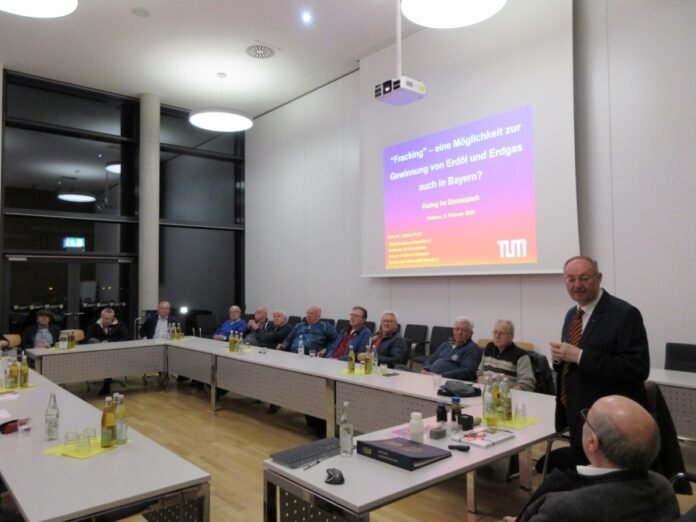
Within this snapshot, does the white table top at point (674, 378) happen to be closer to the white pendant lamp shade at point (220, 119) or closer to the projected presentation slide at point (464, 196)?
the projected presentation slide at point (464, 196)

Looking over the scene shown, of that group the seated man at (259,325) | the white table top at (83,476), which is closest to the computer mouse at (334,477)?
the white table top at (83,476)

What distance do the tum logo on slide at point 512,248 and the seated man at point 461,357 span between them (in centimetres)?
134

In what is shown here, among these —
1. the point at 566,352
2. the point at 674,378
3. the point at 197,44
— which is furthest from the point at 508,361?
the point at 197,44

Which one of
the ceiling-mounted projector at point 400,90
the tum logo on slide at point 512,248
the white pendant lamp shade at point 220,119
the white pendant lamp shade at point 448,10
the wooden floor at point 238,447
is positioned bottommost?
the wooden floor at point 238,447

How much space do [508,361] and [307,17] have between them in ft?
14.8

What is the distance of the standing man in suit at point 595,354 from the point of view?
208 centimetres

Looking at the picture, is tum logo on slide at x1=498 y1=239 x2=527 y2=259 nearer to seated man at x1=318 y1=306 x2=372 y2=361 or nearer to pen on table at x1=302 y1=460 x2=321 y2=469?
seated man at x1=318 y1=306 x2=372 y2=361

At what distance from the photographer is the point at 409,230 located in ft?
20.3

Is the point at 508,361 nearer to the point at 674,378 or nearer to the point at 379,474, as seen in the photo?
the point at 674,378

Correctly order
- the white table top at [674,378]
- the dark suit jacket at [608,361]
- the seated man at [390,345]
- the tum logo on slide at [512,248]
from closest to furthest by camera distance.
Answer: the dark suit jacket at [608,361]
the white table top at [674,378]
the seated man at [390,345]
the tum logo on slide at [512,248]

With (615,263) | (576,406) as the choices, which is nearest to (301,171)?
(615,263)

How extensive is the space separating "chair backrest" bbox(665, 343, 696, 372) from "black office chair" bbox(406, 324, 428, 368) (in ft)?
7.99

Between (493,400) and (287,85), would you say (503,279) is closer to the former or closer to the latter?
(493,400)

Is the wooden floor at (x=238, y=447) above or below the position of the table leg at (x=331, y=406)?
below
